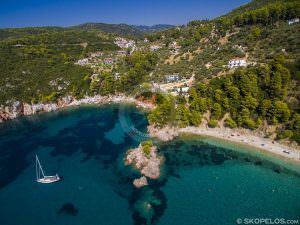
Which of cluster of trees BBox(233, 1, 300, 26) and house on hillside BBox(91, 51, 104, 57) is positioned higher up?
cluster of trees BBox(233, 1, 300, 26)

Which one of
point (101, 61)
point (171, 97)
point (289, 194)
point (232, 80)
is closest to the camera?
point (289, 194)

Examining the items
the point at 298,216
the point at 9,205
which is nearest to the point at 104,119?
the point at 9,205

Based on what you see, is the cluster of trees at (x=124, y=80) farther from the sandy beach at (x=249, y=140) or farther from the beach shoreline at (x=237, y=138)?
the sandy beach at (x=249, y=140)

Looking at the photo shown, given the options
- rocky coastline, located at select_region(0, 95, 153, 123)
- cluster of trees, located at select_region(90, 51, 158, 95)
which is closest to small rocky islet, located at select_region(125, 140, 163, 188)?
rocky coastline, located at select_region(0, 95, 153, 123)

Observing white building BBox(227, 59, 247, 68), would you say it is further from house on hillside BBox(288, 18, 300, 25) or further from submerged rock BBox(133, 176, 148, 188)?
submerged rock BBox(133, 176, 148, 188)

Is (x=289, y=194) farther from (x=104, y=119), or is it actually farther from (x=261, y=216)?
(x=104, y=119)

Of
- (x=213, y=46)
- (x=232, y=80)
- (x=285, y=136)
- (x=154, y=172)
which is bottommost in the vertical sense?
(x=154, y=172)

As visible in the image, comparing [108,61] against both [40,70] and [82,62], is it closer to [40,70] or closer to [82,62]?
[82,62]
